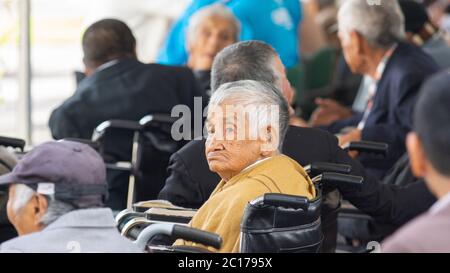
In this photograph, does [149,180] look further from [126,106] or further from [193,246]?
[193,246]

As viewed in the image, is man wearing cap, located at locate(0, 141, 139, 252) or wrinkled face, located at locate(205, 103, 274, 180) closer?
man wearing cap, located at locate(0, 141, 139, 252)

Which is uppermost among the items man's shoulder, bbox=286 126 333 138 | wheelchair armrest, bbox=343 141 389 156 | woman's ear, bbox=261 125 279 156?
woman's ear, bbox=261 125 279 156

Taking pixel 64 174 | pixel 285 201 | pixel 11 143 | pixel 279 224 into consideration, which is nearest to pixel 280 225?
pixel 279 224

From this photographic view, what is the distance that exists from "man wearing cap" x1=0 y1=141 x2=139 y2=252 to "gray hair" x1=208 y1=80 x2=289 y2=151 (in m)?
0.68

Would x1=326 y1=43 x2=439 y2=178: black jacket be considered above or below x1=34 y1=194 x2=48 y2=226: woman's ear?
below

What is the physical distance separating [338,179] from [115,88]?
210 cm

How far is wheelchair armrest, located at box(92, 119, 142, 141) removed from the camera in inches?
245

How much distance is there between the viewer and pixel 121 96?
258 inches

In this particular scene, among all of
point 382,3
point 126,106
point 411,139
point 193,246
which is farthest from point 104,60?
point 411,139

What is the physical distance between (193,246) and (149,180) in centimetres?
257

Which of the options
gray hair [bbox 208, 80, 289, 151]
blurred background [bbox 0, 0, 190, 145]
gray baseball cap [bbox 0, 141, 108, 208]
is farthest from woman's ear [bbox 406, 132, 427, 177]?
blurred background [bbox 0, 0, 190, 145]

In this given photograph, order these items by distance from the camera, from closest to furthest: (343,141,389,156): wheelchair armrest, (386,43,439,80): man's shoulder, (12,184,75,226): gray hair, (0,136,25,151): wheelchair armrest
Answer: (12,184,75,226): gray hair < (0,136,25,151): wheelchair armrest < (343,141,389,156): wheelchair armrest < (386,43,439,80): man's shoulder

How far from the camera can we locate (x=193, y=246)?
161 inches

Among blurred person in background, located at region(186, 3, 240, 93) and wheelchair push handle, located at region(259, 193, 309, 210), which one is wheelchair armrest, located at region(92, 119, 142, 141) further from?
wheelchair push handle, located at region(259, 193, 309, 210)
